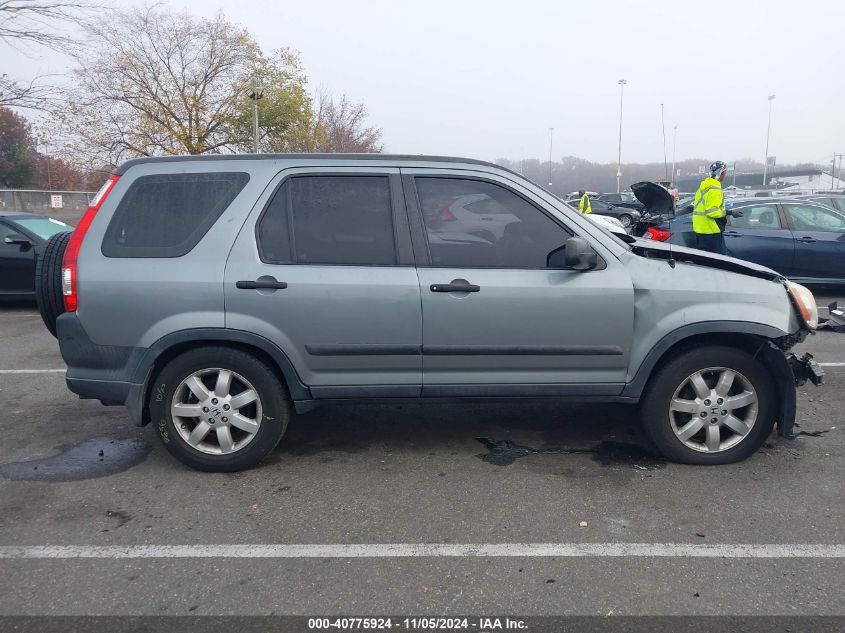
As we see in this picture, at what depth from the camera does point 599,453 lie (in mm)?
4461

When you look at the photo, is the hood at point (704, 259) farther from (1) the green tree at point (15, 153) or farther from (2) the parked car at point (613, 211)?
(1) the green tree at point (15, 153)

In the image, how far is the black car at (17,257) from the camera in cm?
994

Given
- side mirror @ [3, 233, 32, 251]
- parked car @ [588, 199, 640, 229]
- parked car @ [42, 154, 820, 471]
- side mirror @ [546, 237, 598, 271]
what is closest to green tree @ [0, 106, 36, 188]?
parked car @ [588, 199, 640, 229]

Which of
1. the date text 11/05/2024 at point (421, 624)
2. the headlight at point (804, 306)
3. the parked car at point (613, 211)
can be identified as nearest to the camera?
the date text 11/05/2024 at point (421, 624)

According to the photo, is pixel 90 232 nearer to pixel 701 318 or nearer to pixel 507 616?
pixel 507 616

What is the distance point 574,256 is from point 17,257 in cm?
911

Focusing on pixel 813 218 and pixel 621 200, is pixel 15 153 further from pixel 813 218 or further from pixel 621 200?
pixel 813 218

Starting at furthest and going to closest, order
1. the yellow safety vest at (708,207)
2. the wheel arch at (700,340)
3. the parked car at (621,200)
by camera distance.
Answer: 1. the parked car at (621,200)
2. the yellow safety vest at (708,207)
3. the wheel arch at (700,340)

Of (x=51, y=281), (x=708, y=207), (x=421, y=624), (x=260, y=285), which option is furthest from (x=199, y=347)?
(x=708, y=207)

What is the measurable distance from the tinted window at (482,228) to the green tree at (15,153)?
47552 millimetres

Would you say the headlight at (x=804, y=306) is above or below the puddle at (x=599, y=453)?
above

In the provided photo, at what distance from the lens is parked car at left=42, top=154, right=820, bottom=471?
398 centimetres

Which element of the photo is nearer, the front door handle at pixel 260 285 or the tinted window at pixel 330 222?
the front door handle at pixel 260 285

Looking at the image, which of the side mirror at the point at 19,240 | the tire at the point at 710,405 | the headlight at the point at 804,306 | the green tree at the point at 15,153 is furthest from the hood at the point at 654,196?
the green tree at the point at 15,153
